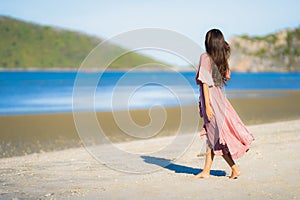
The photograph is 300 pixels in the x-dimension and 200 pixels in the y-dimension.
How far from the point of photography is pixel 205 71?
6.32m

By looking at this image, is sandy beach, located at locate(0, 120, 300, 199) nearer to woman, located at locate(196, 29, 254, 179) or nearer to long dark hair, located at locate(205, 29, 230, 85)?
woman, located at locate(196, 29, 254, 179)

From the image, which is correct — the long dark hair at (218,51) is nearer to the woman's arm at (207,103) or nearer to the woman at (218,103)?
the woman at (218,103)

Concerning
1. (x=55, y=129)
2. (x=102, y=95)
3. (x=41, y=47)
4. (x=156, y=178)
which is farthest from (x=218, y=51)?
(x=41, y=47)

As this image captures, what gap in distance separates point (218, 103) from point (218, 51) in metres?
0.69

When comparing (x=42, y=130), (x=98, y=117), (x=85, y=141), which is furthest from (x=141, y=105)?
(x=85, y=141)

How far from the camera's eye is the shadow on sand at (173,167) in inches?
280

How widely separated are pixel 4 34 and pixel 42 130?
157959 mm

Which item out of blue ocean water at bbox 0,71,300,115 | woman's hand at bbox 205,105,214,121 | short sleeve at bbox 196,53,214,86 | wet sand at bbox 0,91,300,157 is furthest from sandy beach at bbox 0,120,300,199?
wet sand at bbox 0,91,300,157

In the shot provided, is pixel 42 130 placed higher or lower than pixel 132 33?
lower

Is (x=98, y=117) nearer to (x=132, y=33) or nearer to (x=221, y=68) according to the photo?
(x=132, y=33)

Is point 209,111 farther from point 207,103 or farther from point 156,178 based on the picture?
point 156,178

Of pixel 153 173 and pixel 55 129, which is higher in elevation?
pixel 153 173

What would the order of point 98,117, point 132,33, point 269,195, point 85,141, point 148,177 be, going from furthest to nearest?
point 98,117
point 85,141
point 132,33
point 148,177
point 269,195

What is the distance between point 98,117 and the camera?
70.2ft
